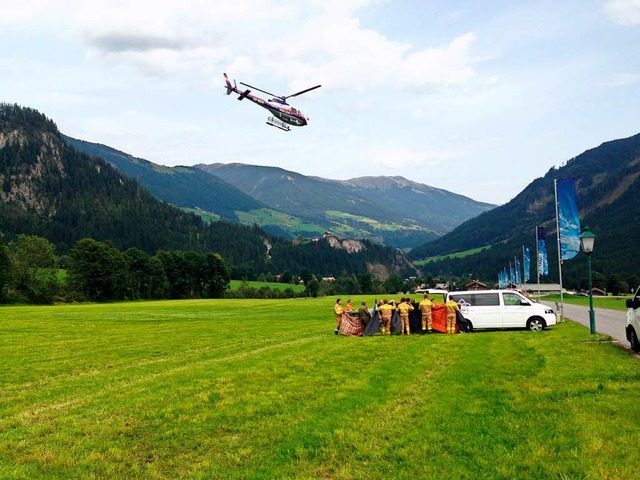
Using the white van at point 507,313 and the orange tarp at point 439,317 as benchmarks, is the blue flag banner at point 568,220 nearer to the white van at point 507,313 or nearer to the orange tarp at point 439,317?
the white van at point 507,313

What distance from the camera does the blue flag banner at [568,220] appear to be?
32750 millimetres

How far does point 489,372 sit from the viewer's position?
15102mm

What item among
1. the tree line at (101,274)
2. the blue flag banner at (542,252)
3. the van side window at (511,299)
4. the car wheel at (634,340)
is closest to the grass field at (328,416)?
the car wheel at (634,340)

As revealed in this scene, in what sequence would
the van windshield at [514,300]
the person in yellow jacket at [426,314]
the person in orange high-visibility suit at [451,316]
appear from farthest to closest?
the van windshield at [514,300]
the person in yellow jacket at [426,314]
the person in orange high-visibility suit at [451,316]

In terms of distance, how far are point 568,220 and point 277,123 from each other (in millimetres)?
54849

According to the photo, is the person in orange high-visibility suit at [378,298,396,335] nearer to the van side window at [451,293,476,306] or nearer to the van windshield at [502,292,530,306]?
the van side window at [451,293,476,306]

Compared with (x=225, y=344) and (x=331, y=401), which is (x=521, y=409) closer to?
(x=331, y=401)

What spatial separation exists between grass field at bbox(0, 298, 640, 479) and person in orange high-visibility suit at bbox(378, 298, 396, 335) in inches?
364

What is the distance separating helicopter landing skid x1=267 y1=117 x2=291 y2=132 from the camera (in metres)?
79.5

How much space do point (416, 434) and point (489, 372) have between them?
683 centimetres

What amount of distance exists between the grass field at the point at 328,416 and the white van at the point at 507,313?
10.3 meters

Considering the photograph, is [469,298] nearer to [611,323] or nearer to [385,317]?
[385,317]

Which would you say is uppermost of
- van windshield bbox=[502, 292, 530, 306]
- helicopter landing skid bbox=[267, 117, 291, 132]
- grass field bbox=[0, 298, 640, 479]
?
helicopter landing skid bbox=[267, 117, 291, 132]

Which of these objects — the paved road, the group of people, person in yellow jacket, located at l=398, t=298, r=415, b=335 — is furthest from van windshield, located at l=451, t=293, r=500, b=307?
the paved road
